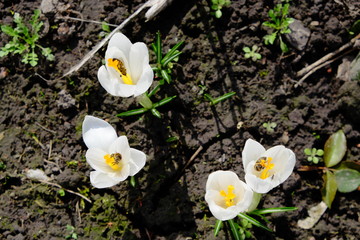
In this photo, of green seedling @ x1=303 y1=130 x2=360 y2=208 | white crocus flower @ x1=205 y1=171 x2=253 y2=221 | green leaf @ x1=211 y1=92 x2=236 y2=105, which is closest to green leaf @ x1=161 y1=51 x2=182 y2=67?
green leaf @ x1=211 y1=92 x2=236 y2=105

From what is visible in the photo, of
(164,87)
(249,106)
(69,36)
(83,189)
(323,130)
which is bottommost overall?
(323,130)

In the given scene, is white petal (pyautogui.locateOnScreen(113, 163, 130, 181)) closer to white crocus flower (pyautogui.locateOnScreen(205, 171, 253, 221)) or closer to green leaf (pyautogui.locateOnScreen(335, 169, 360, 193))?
white crocus flower (pyautogui.locateOnScreen(205, 171, 253, 221))

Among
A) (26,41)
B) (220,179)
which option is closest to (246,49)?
(220,179)

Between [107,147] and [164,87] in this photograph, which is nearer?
[107,147]

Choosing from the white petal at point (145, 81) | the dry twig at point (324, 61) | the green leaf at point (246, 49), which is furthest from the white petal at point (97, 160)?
the dry twig at point (324, 61)

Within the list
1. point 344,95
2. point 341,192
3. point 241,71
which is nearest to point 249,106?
point 241,71

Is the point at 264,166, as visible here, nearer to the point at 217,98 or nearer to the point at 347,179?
the point at 217,98

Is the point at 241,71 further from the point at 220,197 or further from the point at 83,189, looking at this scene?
the point at 83,189
